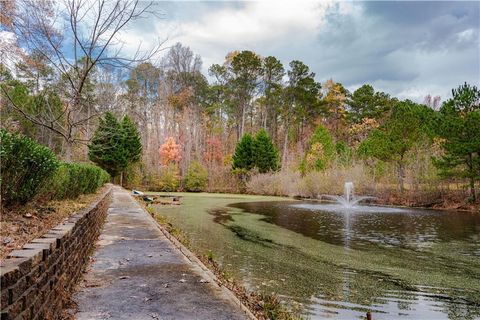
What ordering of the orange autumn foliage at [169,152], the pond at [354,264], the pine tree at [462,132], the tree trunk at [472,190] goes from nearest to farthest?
the pond at [354,264], the pine tree at [462,132], the tree trunk at [472,190], the orange autumn foliage at [169,152]

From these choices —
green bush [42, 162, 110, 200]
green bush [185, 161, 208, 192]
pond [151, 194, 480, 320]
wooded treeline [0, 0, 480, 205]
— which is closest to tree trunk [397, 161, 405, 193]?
wooded treeline [0, 0, 480, 205]

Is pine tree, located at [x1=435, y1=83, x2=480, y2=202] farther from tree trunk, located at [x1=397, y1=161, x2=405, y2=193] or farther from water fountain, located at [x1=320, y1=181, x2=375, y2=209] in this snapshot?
water fountain, located at [x1=320, y1=181, x2=375, y2=209]

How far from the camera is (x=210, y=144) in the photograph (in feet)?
169

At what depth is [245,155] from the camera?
142 feet

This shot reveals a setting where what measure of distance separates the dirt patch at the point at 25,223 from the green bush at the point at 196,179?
3569 centimetres

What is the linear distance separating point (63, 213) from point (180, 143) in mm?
43716

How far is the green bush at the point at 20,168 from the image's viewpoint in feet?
17.0

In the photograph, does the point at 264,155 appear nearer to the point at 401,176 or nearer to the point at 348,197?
the point at 348,197

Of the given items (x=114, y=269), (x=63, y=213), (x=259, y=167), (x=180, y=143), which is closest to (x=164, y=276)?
(x=114, y=269)

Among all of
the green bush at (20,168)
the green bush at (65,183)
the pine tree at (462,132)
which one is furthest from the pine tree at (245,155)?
the green bush at (20,168)

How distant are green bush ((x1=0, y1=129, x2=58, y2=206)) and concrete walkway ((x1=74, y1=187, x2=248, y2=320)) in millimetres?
1465

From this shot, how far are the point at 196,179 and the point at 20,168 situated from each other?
37.1 m

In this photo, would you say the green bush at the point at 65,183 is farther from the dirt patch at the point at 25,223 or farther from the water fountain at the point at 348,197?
the water fountain at the point at 348,197

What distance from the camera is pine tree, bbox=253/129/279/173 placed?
4297 cm
